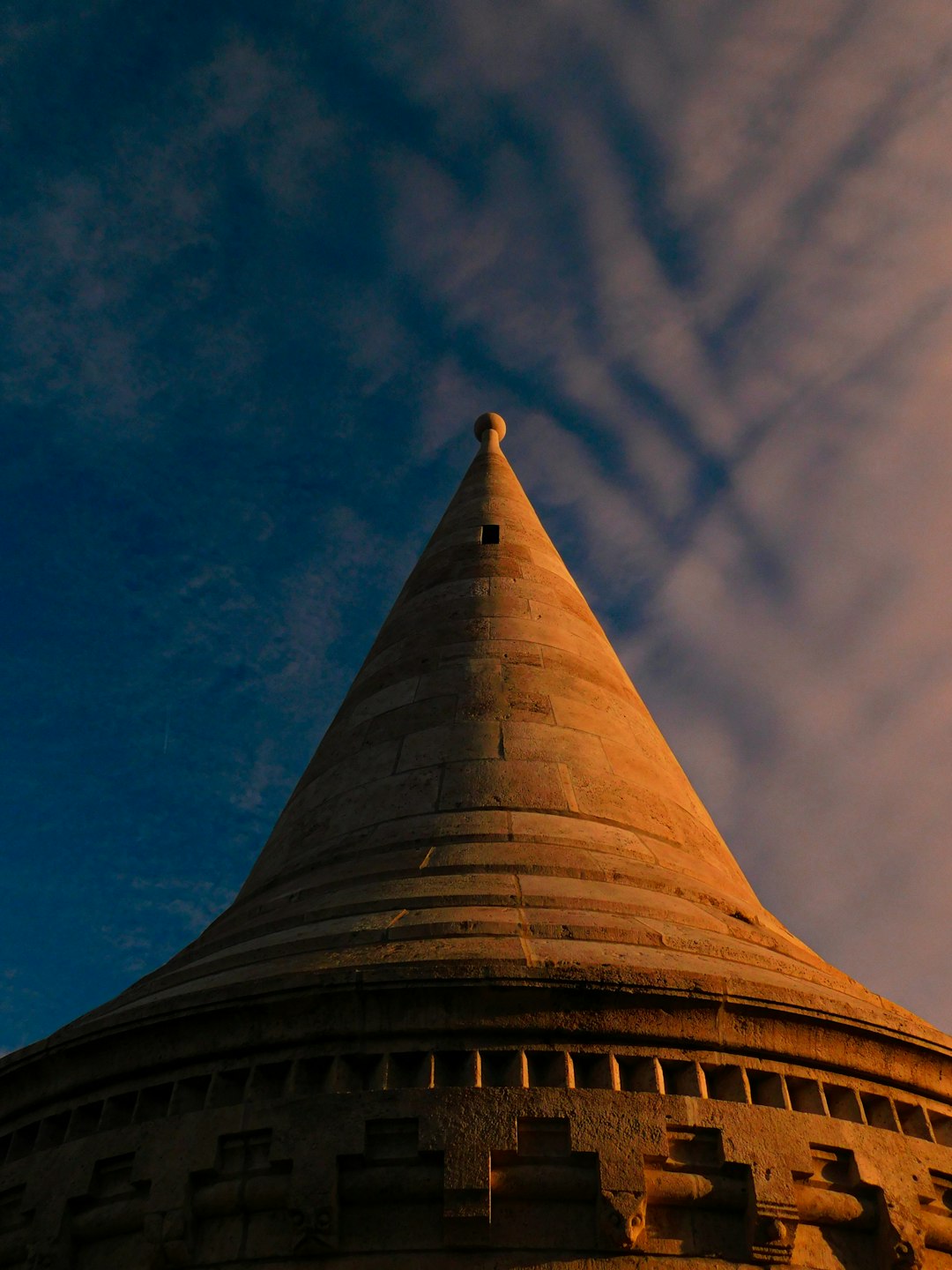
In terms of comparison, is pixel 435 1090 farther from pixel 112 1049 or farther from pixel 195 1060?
pixel 112 1049

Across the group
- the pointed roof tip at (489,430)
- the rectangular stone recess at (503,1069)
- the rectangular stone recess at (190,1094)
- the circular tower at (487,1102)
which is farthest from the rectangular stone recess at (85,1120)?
the pointed roof tip at (489,430)

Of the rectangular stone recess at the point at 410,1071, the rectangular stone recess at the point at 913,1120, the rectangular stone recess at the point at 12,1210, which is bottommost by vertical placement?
the rectangular stone recess at the point at 12,1210

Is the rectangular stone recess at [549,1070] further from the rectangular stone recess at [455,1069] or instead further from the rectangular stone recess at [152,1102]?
the rectangular stone recess at [152,1102]

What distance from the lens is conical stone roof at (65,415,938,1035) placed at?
4.95m

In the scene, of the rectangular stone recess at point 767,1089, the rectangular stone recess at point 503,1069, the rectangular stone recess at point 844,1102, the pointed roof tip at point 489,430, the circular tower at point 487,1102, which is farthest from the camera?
the pointed roof tip at point 489,430

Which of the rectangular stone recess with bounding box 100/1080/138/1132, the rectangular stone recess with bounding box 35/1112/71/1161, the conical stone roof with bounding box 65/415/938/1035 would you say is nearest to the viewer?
the rectangular stone recess with bounding box 100/1080/138/1132

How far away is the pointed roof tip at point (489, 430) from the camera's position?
15578 mm

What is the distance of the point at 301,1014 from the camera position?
4672 mm

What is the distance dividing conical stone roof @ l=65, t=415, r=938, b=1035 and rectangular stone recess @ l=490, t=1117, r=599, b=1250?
0.67 meters

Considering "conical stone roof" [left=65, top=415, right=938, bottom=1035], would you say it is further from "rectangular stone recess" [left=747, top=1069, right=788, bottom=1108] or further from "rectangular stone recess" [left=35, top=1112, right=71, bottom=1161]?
"rectangular stone recess" [left=35, top=1112, right=71, bottom=1161]

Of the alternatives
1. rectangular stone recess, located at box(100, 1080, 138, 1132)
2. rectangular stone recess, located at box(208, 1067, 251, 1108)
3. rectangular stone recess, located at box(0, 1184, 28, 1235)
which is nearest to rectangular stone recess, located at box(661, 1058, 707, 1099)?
rectangular stone recess, located at box(208, 1067, 251, 1108)

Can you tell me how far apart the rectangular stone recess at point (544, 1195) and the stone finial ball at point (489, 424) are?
501 inches

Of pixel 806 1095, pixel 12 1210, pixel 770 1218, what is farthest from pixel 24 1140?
pixel 806 1095

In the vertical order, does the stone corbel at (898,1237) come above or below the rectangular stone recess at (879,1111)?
below
